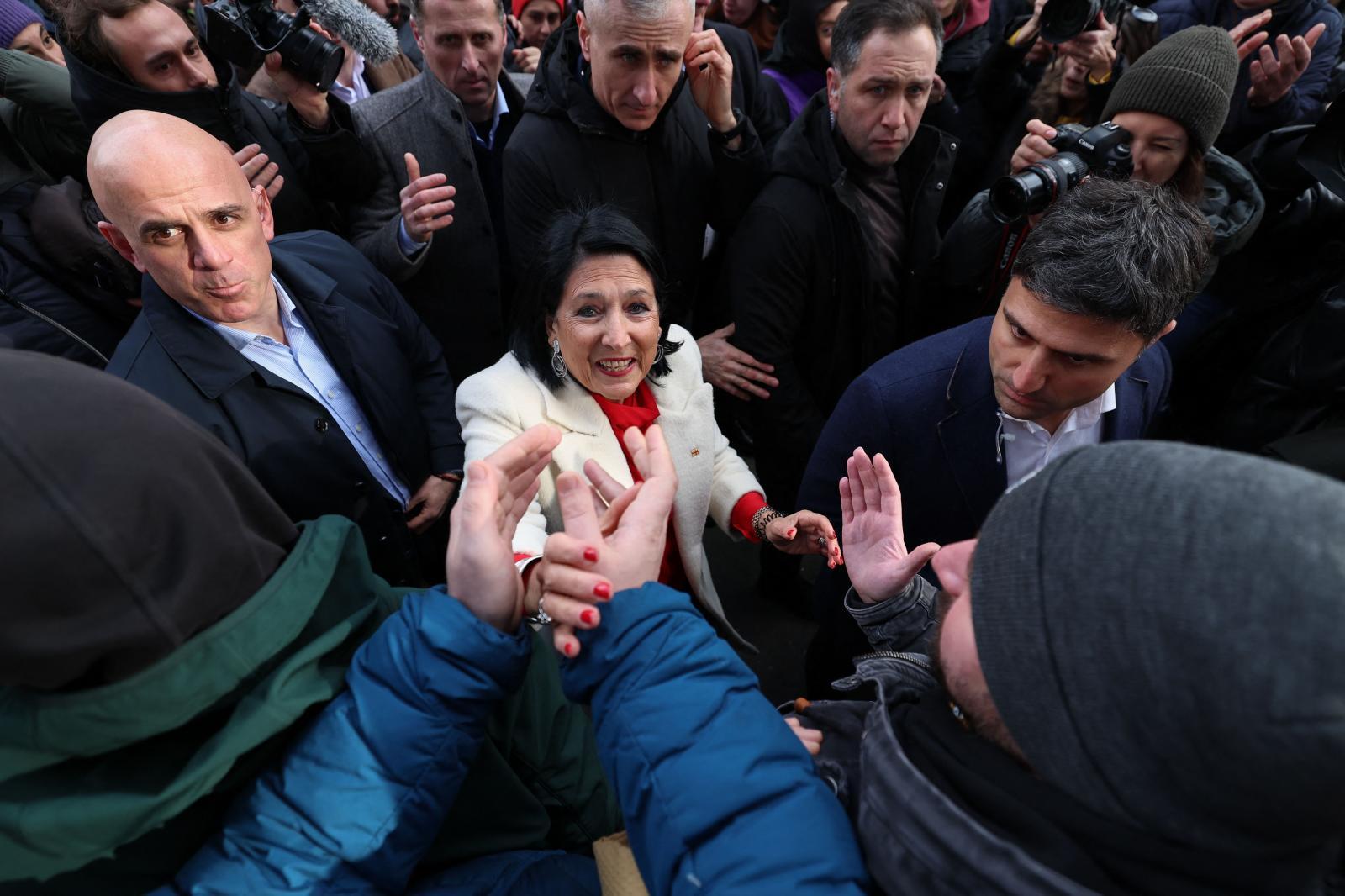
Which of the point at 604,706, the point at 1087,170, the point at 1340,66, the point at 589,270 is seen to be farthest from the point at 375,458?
the point at 1340,66

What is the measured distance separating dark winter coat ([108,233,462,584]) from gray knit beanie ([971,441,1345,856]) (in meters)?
1.65

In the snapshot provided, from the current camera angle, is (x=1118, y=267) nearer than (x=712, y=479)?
Yes

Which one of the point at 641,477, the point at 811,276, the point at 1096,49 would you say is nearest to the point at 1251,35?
the point at 1096,49

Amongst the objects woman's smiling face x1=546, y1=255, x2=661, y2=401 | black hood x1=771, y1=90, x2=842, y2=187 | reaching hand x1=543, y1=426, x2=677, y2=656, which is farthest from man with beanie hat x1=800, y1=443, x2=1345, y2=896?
black hood x1=771, y1=90, x2=842, y2=187

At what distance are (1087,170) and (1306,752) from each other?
219 cm

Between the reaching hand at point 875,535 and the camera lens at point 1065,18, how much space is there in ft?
7.48

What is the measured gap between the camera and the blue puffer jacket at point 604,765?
0.88 meters

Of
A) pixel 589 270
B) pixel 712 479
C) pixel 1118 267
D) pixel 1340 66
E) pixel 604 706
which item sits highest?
pixel 1340 66

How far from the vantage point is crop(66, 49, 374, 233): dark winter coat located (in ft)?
7.45

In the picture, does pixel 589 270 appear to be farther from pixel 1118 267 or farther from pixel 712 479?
pixel 1118 267

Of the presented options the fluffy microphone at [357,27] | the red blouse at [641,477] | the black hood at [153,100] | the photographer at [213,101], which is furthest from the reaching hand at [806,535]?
the fluffy microphone at [357,27]

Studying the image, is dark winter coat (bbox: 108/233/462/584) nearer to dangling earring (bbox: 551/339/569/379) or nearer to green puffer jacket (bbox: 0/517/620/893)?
dangling earring (bbox: 551/339/569/379)

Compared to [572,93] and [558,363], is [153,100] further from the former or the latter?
[558,363]

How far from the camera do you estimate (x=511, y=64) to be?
4.14 metres
